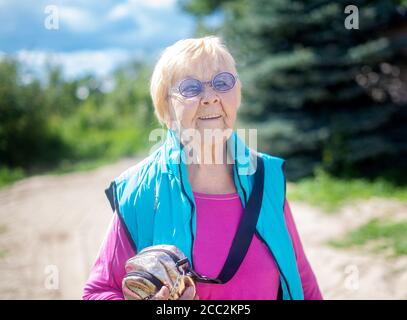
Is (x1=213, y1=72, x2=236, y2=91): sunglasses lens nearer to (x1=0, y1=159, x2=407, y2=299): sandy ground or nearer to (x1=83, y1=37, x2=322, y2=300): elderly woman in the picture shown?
(x1=83, y1=37, x2=322, y2=300): elderly woman

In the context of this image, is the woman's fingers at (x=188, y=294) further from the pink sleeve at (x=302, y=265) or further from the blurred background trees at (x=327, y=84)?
the blurred background trees at (x=327, y=84)

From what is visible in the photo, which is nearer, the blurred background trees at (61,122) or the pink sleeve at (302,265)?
the pink sleeve at (302,265)

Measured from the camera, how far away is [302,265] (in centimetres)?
172

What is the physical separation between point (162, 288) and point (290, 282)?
47 cm

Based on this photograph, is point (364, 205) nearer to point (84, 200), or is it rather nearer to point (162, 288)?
point (84, 200)

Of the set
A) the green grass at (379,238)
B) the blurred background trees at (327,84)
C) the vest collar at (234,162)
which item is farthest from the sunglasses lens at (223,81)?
the blurred background trees at (327,84)

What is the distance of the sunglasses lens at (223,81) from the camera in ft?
5.10

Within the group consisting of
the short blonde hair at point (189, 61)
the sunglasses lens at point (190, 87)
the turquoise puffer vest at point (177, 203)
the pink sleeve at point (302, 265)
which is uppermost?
the short blonde hair at point (189, 61)

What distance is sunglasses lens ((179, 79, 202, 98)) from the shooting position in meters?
1.53

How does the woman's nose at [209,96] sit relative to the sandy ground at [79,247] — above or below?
above

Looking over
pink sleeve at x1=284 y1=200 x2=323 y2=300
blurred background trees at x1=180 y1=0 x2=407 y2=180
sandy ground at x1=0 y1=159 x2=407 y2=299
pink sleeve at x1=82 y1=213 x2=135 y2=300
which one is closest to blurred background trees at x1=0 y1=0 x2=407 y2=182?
blurred background trees at x1=180 y1=0 x2=407 y2=180

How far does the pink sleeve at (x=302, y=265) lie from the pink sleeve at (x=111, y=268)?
0.57 metres

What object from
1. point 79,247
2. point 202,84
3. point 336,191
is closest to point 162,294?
point 202,84

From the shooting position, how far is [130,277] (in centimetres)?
130
